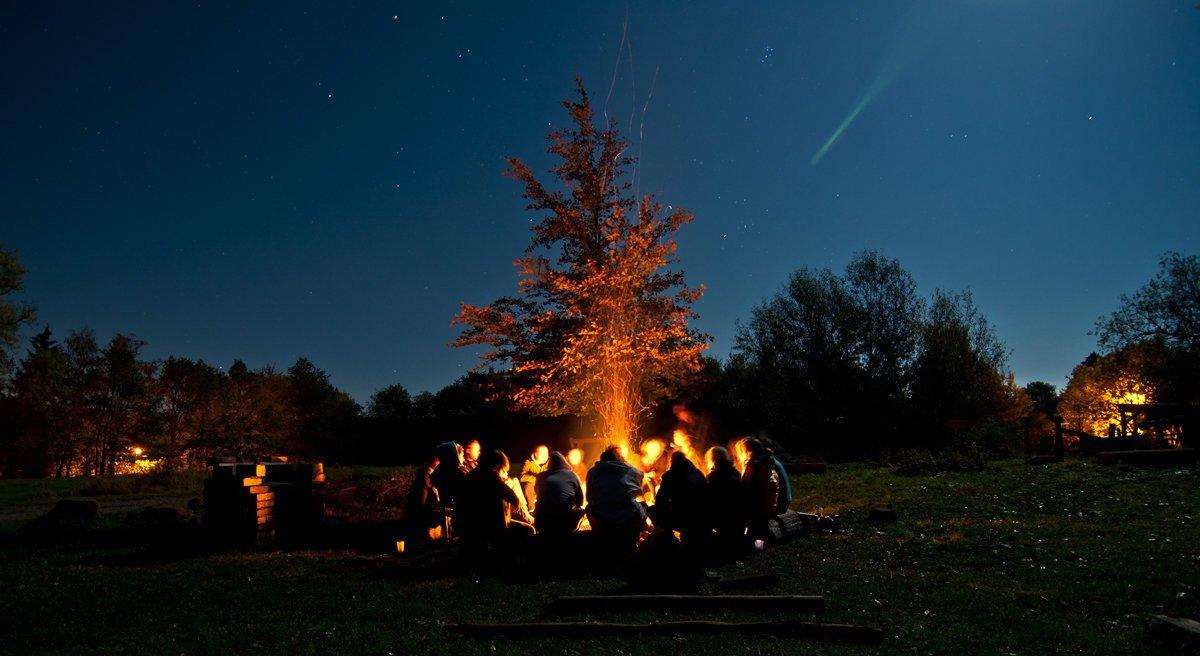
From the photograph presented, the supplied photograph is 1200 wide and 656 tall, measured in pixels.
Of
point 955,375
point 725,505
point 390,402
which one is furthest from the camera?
point 390,402

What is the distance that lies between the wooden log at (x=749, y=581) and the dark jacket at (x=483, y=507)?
3.41 metres

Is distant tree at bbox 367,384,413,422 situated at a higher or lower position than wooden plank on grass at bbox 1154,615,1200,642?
higher

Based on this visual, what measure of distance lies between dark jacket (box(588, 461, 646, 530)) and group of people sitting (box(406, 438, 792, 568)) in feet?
0.04

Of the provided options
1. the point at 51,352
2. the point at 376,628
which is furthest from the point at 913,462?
the point at 51,352

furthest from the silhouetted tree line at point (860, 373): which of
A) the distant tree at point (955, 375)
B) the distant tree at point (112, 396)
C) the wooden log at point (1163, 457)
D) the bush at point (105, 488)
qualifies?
the distant tree at point (112, 396)

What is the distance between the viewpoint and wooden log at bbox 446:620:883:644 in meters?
5.95

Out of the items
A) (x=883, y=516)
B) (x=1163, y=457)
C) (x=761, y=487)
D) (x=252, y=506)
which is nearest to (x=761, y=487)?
(x=761, y=487)

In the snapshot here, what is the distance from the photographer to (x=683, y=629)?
6.16 metres

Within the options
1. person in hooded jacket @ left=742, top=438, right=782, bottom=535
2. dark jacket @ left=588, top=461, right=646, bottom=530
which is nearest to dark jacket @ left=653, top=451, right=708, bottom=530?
dark jacket @ left=588, top=461, right=646, bottom=530

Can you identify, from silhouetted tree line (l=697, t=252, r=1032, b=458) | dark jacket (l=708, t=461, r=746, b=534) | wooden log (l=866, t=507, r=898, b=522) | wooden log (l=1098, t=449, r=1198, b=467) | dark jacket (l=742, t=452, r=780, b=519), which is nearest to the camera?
dark jacket (l=708, t=461, r=746, b=534)

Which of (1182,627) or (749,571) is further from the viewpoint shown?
(749,571)

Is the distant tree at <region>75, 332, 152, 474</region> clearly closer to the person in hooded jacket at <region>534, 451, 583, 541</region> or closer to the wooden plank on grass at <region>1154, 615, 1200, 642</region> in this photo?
the person in hooded jacket at <region>534, 451, 583, 541</region>

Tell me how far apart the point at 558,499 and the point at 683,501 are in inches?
68.9

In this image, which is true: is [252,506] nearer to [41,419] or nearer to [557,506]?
[557,506]
